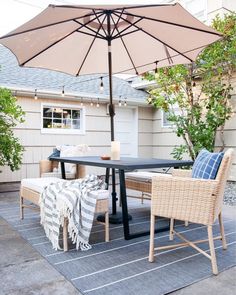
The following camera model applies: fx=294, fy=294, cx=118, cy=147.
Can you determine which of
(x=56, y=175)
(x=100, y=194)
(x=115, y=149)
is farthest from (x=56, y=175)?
(x=100, y=194)

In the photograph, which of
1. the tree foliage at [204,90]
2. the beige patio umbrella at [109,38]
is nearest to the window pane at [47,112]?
the tree foliage at [204,90]

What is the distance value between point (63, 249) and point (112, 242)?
1.79ft

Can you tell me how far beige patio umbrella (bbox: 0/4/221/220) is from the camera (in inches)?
119

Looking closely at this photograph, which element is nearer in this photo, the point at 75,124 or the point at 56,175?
the point at 56,175

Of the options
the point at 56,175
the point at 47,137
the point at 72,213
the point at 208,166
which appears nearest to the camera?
the point at 208,166

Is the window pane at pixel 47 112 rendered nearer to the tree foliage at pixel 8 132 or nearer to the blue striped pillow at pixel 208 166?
the tree foliage at pixel 8 132

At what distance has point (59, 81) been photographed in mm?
8125

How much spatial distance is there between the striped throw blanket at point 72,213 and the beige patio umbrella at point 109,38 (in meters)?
1.28

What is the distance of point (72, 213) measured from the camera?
115 inches

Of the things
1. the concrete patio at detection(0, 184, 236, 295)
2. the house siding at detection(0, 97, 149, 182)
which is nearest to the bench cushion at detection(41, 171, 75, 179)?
the concrete patio at detection(0, 184, 236, 295)

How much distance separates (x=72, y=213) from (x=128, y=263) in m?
0.73

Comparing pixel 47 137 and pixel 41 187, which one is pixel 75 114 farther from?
pixel 41 187

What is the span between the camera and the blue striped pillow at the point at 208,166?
2.71 metres

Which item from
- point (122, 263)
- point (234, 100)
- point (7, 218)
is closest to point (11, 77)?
point (7, 218)
